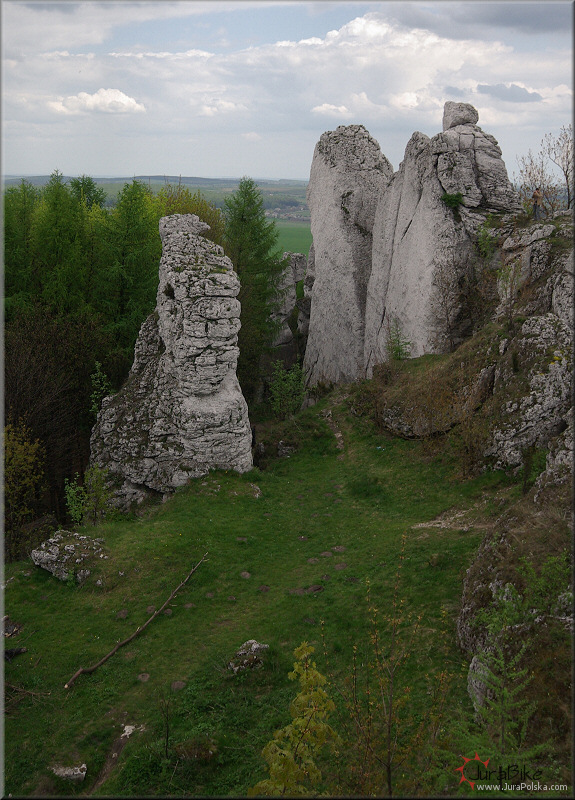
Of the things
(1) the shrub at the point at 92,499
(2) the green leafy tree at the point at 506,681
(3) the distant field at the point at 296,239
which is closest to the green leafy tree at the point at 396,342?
(1) the shrub at the point at 92,499

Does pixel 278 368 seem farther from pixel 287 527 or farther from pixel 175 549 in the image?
pixel 175 549

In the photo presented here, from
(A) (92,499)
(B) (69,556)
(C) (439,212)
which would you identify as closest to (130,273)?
(A) (92,499)

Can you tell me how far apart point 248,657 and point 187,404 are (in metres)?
9.79

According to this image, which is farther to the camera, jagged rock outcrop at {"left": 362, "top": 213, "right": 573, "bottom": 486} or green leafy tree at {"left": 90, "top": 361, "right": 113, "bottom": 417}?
green leafy tree at {"left": 90, "top": 361, "right": 113, "bottom": 417}

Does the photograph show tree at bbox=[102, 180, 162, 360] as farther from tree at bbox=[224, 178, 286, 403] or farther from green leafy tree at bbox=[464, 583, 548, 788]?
green leafy tree at bbox=[464, 583, 548, 788]

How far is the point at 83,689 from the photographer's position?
11.1 m

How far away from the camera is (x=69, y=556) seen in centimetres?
1482

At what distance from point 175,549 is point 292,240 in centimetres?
12554

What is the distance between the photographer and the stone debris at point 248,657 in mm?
11102

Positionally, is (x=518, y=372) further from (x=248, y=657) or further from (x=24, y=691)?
(x=24, y=691)

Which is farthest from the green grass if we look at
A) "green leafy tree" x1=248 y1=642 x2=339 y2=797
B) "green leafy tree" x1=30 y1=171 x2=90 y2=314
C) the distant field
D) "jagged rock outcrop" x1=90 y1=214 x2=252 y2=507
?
the distant field

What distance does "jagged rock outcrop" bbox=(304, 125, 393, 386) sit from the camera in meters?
30.9

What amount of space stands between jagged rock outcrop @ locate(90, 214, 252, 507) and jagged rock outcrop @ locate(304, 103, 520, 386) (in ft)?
32.0

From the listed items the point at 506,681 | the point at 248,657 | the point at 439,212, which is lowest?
the point at 248,657
